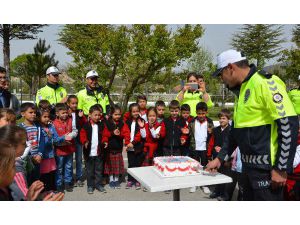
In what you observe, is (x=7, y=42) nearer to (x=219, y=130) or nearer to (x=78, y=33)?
(x=78, y=33)

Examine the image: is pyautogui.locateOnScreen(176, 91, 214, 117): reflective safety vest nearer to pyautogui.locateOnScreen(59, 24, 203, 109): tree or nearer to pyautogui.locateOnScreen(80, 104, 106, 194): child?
pyautogui.locateOnScreen(80, 104, 106, 194): child

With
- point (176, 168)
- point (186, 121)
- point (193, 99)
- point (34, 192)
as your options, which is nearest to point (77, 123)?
point (186, 121)

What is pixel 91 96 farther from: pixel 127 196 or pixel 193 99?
pixel 127 196

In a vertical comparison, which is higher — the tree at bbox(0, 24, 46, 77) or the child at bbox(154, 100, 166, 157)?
the tree at bbox(0, 24, 46, 77)

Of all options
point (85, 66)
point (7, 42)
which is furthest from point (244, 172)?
point (7, 42)

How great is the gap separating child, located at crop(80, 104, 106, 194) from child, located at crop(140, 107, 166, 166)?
2.51ft

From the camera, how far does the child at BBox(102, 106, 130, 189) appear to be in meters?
5.46

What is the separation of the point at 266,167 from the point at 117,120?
3493mm

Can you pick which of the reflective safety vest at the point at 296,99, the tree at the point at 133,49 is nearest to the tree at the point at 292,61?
the tree at the point at 133,49

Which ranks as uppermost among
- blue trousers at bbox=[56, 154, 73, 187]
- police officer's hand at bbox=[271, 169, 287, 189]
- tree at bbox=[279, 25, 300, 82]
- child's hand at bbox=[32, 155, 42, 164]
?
tree at bbox=[279, 25, 300, 82]

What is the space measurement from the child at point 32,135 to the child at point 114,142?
128cm

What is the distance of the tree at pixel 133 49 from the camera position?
13.8 metres

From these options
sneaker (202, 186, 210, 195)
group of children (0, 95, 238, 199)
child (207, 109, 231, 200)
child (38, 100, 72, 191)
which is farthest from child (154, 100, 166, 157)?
child (38, 100, 72, 191)

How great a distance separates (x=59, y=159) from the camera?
536 cm
